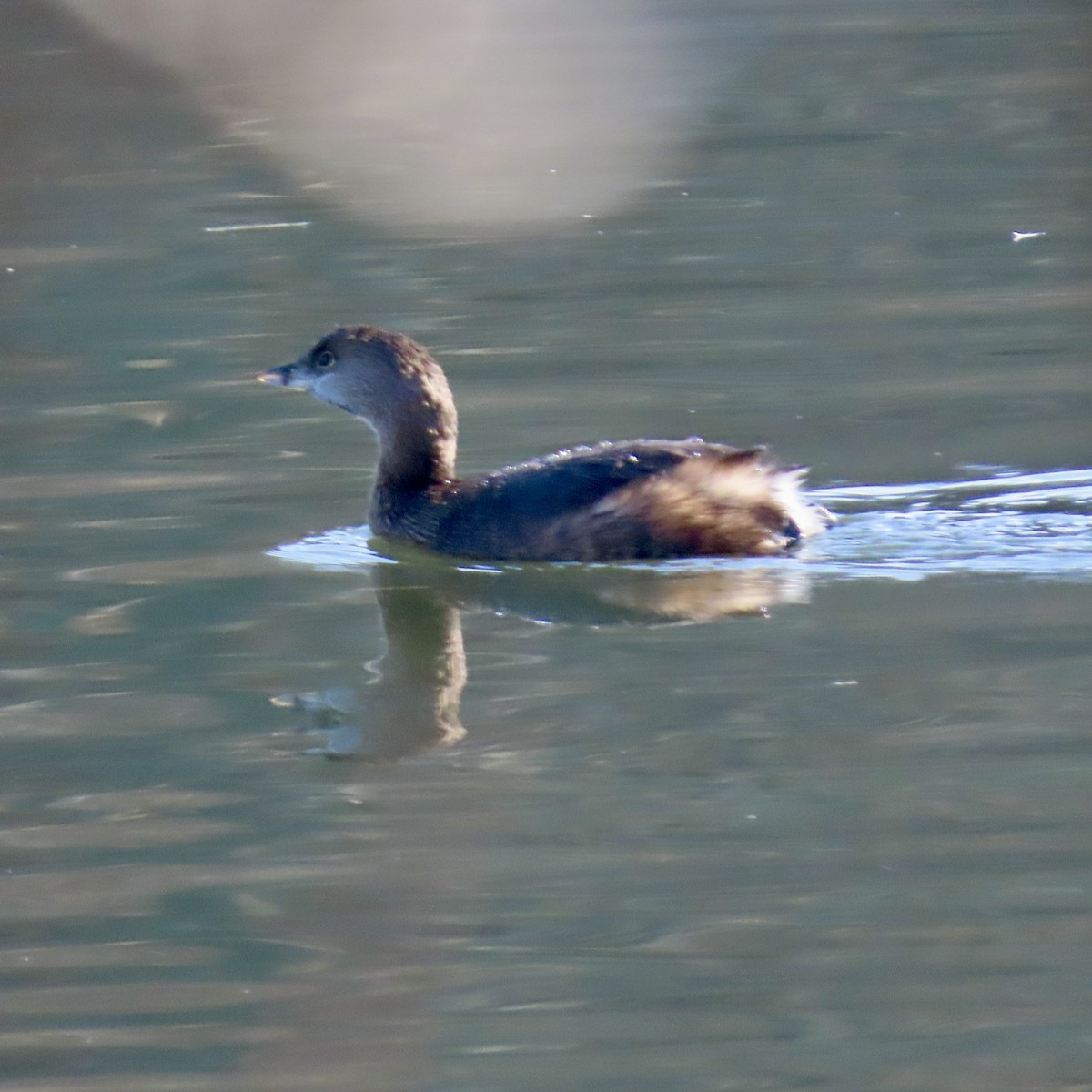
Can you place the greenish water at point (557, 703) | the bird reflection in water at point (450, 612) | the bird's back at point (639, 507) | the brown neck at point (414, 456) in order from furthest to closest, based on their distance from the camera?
the brown neck at point (414, 456) → the bird's back at point (639, 507) → the bird reflection in water at point (450, 612) → the greenish water at point (557, 703)

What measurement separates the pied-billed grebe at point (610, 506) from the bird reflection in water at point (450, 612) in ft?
0.29

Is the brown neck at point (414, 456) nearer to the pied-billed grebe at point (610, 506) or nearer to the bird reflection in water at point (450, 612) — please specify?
the pied-billed grebe at point (610, 506)

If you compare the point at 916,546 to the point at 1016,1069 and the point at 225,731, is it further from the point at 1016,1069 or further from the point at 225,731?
the point at 1016,1069

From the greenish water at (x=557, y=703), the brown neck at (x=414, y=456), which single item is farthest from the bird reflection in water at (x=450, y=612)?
the brown neck at (x=414, y=456)

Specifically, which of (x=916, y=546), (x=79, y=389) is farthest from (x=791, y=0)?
(x=916, y=546)

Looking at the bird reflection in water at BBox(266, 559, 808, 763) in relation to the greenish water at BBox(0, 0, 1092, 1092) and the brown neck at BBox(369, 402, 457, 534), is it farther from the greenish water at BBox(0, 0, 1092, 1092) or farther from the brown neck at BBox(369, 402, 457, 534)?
the brown neck at BBox(369, 402, 457, 534)

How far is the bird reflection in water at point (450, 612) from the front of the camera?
5.54m

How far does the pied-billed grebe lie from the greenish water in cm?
10

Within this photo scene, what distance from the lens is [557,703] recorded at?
5.57 metres

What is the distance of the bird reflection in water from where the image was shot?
18.2ft

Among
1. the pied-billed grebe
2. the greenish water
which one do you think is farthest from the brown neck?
the greenish water

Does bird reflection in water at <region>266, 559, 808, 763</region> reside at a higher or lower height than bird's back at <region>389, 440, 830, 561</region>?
lower

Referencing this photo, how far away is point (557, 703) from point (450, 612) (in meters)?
1.12

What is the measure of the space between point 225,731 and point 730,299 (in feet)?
19.7
